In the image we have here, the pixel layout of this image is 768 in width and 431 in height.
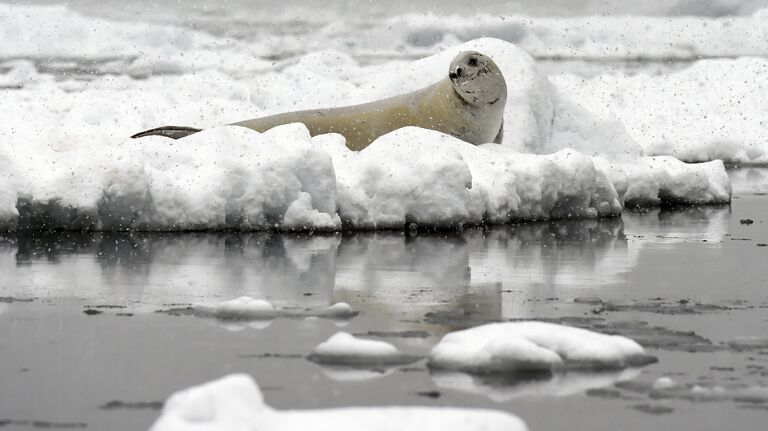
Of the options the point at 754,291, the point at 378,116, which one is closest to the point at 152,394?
the point at 754,291

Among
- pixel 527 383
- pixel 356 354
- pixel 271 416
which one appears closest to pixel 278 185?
pixel 356 354

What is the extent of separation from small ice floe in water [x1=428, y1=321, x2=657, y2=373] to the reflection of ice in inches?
3.2

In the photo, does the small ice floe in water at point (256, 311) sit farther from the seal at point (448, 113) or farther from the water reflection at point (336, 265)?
the seal at point (448, 113)

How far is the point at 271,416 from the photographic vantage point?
456 cm

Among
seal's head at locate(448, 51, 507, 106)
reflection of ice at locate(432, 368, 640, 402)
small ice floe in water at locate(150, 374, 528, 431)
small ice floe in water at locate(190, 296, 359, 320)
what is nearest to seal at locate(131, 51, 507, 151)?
seal's head at locate(448, 51, 507, 106)

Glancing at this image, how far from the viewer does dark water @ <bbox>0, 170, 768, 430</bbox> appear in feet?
18.1

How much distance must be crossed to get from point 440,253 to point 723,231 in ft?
12.2

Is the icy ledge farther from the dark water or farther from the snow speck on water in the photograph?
the dark water

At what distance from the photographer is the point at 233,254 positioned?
Answer: 34.8 ft

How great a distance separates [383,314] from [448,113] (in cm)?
933

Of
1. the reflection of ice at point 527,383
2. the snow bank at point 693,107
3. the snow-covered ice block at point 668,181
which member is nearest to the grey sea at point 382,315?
the reflection of ice at point 527,383

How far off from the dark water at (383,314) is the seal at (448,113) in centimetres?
373

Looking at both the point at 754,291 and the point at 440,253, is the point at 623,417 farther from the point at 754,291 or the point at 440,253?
the point at 440,253

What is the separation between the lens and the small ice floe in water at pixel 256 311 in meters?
7.57
